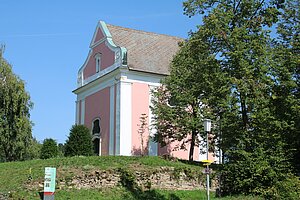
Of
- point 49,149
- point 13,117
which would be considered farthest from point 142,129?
point 13,117

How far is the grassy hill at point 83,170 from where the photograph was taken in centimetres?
2238

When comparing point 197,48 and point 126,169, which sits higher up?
point 197,48

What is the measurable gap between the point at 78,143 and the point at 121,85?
703 cm

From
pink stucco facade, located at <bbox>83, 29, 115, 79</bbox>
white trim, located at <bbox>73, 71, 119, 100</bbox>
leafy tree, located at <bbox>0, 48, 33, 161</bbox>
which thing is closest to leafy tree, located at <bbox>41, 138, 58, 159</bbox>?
leafy tree, located at <bbox>0, 48, 33, 161</bbox>

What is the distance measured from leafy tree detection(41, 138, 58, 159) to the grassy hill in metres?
6.68

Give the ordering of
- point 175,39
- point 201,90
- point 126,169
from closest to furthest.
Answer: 1. point 126,169
2. point 201,90
3. point 175,39

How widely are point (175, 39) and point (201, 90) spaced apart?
17772 mm

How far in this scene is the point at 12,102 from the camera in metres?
37.3

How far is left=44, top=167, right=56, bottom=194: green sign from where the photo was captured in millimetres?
20883

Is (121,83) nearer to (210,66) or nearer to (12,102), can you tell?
(12,102)

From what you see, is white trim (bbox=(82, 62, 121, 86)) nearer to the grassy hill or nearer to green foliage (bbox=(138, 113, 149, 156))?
green foliage (bbox=(138, 113, 149, 156))

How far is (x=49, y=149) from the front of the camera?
34.3 meters

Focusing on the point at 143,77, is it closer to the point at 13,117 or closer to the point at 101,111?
the point at 101,111

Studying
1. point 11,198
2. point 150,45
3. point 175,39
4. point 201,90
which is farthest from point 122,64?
point 11,198
